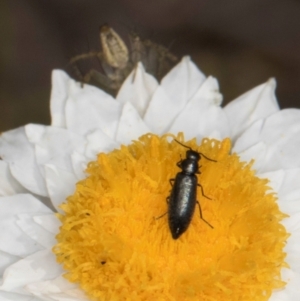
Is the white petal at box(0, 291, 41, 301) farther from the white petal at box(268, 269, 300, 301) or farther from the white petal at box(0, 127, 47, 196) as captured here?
the white petal at box(268, 269, 300, 301)

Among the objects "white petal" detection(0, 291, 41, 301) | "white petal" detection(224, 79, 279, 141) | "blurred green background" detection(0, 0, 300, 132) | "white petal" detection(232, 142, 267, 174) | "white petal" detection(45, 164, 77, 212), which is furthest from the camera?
"blurred green background" detection(0, 0, 300, 132)

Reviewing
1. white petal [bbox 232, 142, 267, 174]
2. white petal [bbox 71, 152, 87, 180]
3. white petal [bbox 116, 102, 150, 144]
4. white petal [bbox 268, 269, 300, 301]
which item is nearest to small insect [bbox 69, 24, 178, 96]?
white petal [bbox 116, 102, 150, 144]

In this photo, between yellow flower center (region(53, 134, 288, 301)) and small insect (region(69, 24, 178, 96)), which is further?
small insect (region(69, 24, 178, 96))

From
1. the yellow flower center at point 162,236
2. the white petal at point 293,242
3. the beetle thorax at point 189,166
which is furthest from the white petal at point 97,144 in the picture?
the white petal at point 293,242

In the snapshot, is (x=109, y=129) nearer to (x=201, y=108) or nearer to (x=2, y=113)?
(x=201, y=108)

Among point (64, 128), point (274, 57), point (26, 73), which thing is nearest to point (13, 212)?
point (64, 128)

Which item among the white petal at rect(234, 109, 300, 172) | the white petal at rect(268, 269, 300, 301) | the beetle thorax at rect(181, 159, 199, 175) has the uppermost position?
the white petal at rect(234, 109, 300, 172)

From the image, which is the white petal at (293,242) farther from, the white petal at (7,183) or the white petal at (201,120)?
the white petal at (7,183)
